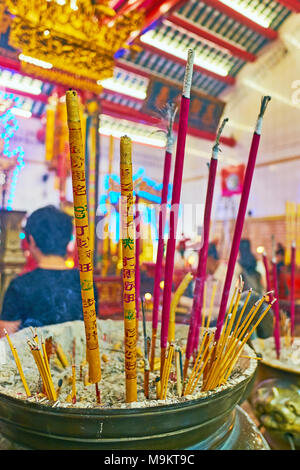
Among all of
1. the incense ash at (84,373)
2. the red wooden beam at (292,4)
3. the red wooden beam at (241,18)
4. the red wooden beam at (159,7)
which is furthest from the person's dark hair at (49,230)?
the red wooden beam at (159,7)

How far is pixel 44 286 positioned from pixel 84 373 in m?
0.24

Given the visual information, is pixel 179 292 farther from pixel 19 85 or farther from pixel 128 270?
pixel 19 85

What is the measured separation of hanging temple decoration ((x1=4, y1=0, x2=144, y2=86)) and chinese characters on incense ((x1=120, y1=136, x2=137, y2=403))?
1.41ft

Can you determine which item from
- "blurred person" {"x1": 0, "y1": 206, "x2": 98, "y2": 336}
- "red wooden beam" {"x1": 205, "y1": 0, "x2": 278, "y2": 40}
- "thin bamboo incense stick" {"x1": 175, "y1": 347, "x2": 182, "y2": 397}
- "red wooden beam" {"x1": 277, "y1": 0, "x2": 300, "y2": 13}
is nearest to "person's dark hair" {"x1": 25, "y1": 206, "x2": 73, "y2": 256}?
"blurred person" {"x1": 0, "y1": 206, "x2": 98, "y2": 336}

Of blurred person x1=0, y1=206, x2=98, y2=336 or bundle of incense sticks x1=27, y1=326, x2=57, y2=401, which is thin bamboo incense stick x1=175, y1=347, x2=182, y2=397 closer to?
bundle of incense sticks x1=27, y1=326, x2=57, y2=401

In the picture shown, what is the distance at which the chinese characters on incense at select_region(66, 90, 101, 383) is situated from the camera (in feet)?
1.37

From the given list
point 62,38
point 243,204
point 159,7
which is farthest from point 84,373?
point 159,7

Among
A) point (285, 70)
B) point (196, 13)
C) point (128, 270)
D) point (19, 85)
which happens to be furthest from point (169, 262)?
point (196, 13)

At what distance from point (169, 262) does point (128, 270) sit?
0.10 metres

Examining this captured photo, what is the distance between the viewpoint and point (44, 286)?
85cm

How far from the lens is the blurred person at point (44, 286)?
→ 0.80 m

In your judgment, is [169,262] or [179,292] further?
[179,292]

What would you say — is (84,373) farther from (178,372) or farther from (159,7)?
(159,7)

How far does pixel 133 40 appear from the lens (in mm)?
1549
